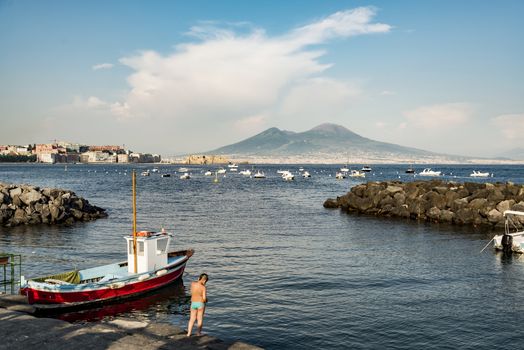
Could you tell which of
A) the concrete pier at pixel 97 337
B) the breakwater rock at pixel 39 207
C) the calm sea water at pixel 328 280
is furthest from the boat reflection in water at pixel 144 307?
the breakwater rock at pixel 39 207

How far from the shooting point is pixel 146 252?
26.2 metres

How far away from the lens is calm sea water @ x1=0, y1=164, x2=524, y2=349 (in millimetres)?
20375

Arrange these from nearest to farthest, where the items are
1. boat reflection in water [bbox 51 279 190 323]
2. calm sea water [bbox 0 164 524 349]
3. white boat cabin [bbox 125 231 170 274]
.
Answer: calm sea water [bbox 0 164 524 349], boat reflection in water [bbox 51 279 190 323], white boat cabin [bbox 125 231 170 274]

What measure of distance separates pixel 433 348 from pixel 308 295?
807 cm

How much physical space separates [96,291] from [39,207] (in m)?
37.1

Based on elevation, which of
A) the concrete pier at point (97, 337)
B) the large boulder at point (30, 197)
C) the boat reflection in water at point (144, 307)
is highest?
the large boulder at point (30, 197)

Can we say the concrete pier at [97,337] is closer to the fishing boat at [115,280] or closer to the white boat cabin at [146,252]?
the fishing boat at [115,280]

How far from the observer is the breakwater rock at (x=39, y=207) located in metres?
53.5

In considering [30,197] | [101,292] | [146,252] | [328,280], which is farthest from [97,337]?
[30,197]

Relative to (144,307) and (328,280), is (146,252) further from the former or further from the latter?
(328,280)

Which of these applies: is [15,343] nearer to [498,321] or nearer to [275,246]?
[498,321]

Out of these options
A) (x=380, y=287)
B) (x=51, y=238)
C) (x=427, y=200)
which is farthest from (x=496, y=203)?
(x=51, y=238)

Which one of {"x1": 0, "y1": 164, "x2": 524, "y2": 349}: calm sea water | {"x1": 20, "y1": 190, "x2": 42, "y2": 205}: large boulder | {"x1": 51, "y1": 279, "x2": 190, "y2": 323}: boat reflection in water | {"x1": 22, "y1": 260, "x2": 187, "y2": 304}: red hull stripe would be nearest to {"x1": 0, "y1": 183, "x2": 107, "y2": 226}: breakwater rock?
{"x1": 20, "y1": 190, "x2": 42, "y2": 205}: large boulder

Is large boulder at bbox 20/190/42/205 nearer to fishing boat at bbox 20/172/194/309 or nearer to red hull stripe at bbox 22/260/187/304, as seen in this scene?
fishing boat at bbox 20/172/194/309
